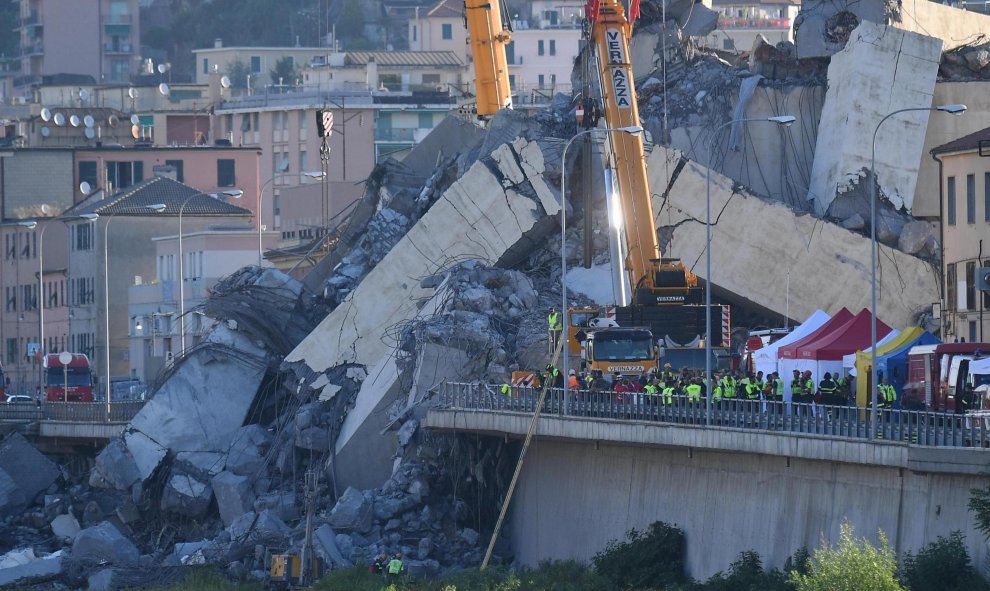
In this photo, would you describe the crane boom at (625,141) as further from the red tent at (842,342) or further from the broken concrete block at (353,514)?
the broken concrete block at (353,514)

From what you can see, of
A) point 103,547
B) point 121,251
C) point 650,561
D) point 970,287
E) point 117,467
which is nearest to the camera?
A: point 650,561

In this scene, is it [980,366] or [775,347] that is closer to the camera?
[980,366]

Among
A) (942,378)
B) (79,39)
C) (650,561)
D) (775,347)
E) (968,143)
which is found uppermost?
(79,39)

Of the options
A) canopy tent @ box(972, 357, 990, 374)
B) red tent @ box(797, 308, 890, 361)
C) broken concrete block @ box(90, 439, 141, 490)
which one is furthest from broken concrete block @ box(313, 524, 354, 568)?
canopy tent @ box(972, 357, 990, 374)

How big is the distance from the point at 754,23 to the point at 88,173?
52060 millimetres

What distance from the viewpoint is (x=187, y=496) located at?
6881 centimetres

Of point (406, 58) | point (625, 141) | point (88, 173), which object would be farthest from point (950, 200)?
point (406, 58)

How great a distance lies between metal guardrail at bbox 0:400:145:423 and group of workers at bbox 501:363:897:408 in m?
24.3

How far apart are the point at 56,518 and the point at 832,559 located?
3673 cm

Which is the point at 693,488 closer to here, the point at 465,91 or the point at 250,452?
the point at 250,452

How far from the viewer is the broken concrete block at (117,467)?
71250mm

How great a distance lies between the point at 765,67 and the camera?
3093 inches

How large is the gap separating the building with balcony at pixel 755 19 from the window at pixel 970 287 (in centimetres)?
8430

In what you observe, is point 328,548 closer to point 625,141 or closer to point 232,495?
point 232,495
